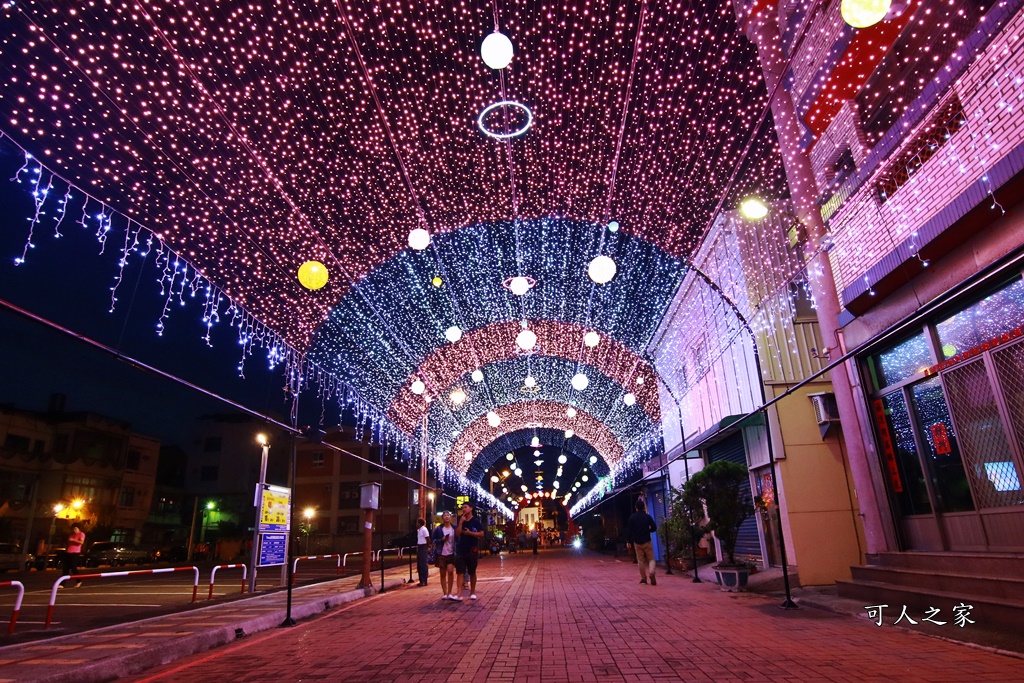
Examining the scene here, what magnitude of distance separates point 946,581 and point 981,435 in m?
1.87

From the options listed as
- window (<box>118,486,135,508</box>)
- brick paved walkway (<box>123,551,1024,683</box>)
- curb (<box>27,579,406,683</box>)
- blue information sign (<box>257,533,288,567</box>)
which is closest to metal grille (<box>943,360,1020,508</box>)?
brick paved walkway (<box>123,551,1024,683</box>)

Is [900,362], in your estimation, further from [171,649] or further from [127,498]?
[127,498]

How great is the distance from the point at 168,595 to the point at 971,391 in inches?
616

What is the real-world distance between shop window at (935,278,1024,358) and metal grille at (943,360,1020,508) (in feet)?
1.03

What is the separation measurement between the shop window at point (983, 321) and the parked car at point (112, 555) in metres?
31.1

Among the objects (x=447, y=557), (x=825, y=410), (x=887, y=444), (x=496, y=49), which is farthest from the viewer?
(x=825, y=410)

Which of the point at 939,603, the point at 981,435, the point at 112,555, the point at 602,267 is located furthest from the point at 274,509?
the point at 112,555

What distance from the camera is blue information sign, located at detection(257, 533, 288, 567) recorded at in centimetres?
1138

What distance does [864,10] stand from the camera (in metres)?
5.35

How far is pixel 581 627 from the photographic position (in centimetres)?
688

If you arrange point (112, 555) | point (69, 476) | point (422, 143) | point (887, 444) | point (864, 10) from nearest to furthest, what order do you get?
1. point (864, 10)
2. point (422, 143)
3. point (887, 444)
4. point (112, 555)
5. point (69, 476)

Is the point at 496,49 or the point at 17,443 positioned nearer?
the point at 496,49

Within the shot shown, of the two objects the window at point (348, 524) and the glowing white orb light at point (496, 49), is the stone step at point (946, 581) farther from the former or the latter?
the window at point (348, 524)

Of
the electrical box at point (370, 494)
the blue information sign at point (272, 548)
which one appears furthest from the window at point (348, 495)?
the blue information sign at point (272, 548)
